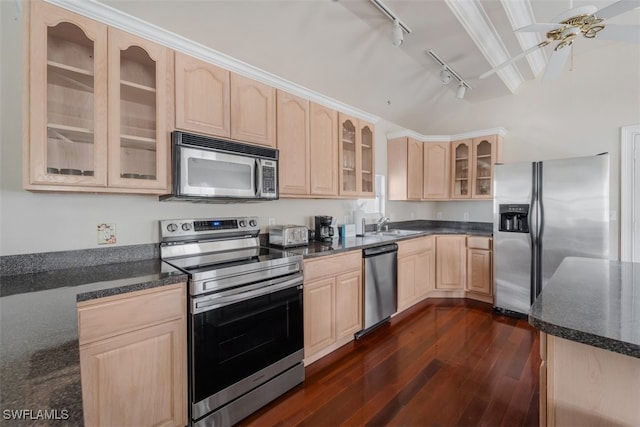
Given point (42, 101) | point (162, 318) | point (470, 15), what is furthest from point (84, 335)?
point (470, 15)

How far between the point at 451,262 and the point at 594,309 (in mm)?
3040

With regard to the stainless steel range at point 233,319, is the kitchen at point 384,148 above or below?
above

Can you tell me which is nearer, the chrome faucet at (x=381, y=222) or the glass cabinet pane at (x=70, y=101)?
the glass cabinet pane at (x=70, y=101)

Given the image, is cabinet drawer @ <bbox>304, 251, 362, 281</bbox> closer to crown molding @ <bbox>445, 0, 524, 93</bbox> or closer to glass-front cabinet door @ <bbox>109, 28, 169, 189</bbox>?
glass-front cabinet door @ <bbox>109, 28, 169, 189</bbox>

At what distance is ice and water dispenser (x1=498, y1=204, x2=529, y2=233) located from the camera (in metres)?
3.22

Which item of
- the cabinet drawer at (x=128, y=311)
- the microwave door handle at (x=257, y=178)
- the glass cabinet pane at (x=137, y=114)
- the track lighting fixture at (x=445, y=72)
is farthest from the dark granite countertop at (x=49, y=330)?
the track lighting fixture at (x=445, y=72)

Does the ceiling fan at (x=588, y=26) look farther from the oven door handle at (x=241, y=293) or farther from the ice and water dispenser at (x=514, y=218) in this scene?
the oven door handle at (x=241, y=293)

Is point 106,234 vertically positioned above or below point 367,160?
below

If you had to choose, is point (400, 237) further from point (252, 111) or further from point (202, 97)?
point (202, 97)

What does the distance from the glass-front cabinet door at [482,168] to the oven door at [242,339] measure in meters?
3.24

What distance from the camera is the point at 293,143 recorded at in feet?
8.32

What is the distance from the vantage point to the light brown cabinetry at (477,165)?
12.8 feet

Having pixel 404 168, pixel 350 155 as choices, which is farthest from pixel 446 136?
pixel 350 155

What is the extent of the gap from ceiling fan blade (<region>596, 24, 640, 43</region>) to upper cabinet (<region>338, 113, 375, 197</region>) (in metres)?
1.99
